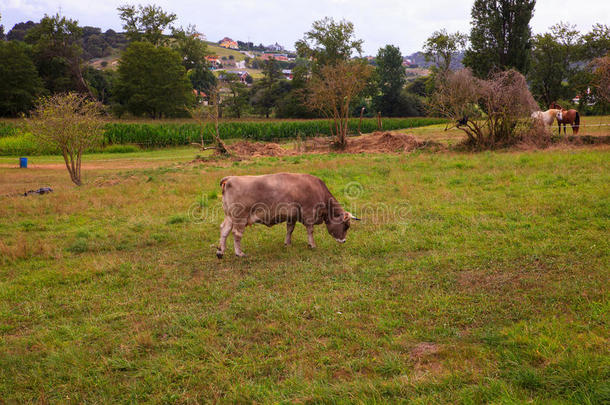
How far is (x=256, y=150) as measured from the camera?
31.6 metres

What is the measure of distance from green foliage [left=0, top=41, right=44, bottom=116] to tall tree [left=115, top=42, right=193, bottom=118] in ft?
36.2

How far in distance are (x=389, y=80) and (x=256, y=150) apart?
52546 millimetres

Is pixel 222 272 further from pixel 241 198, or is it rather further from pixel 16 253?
pixel 16 253

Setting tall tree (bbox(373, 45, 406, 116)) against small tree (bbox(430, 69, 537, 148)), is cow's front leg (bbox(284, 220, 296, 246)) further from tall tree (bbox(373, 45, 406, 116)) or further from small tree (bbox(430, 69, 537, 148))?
tall tree (bbox(373, 45, 406, 116))

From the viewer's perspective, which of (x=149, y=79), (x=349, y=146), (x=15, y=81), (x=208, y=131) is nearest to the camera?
(x=349, y=146)

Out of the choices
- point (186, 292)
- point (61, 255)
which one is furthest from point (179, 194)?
point (186, 292)

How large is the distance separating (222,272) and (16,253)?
4.86 m

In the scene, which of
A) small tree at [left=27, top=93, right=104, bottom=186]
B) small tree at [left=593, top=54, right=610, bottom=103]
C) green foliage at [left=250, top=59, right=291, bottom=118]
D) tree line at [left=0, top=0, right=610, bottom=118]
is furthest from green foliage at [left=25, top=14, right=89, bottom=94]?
small tree at [left=593, top=54, right=610, bottom=103]

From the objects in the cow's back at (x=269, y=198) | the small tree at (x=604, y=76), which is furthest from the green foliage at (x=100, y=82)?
the cow's back at (x=269, y=198)

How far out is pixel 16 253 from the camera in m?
9.52

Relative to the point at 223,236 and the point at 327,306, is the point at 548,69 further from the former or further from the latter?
the point at 327,306

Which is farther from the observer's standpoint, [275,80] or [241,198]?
[275,80]

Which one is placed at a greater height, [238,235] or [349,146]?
[349,146]

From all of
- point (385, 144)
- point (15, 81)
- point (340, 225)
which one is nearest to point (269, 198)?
point (340, 225)
